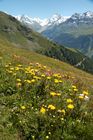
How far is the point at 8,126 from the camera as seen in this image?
25.0ft

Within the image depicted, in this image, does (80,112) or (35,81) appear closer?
(80,112)

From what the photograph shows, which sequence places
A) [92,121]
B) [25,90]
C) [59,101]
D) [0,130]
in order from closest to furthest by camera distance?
[0,130] → [92,121] → [59,101] → [25,90]

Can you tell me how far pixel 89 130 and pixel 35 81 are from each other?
3.11 m

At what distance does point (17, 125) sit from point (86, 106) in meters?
2.33

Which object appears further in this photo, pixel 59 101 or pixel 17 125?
pixel 59 101

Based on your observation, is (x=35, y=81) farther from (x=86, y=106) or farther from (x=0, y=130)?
(x=0, y=130)

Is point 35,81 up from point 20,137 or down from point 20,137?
up

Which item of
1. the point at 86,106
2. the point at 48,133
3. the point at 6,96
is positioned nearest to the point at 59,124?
the point at 48,133

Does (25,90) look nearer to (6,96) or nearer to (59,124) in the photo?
(6,96)

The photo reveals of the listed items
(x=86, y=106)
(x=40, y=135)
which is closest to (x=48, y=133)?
(x=40, y=135)

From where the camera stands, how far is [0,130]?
739 centimetres

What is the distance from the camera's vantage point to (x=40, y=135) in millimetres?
7414

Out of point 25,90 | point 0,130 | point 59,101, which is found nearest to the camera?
point 0,130

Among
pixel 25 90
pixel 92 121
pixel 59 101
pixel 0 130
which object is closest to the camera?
pixel 0 130
